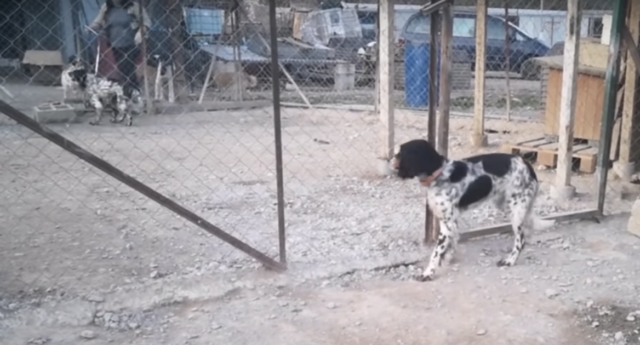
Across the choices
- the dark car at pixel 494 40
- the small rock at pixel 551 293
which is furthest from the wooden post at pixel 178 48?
the small rock at pixel 551 293

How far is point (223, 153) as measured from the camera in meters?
7.57

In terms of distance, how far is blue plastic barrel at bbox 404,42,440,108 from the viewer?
1121cm

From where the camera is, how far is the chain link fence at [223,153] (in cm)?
425

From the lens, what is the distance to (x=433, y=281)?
403 cm

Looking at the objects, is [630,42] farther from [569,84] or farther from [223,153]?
[223,153]

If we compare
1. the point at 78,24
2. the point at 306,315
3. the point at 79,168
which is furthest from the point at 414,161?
the point at 78,24

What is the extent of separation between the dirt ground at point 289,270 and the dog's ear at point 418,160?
2.22 feet

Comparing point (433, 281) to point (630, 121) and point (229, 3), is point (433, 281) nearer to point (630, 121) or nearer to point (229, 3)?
point (630, 121)

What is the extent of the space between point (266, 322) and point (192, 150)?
15.2 feet

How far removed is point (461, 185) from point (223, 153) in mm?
4028

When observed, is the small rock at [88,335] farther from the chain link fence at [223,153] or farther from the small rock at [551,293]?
the small rock at [551,293]

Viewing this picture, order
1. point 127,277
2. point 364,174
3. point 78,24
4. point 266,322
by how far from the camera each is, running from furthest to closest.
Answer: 1. point 78,24
2. point 364,174
3. point 127,277
4. point 266,322

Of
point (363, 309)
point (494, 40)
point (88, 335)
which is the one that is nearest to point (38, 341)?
point (88, 335)

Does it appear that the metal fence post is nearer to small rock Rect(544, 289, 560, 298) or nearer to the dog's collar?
the dog's collar
